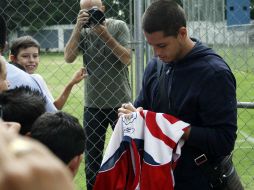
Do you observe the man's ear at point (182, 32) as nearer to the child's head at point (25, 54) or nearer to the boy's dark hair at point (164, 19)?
the boy's dark hair at point (164, 19)

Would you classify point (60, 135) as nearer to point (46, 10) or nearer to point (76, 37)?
point (76, 37)

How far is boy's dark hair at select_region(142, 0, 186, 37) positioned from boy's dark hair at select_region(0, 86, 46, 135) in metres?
0.76

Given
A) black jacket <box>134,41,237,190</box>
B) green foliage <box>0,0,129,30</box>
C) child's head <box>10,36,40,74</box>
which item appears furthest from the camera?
green foliage <box>0,0,129,30</box>

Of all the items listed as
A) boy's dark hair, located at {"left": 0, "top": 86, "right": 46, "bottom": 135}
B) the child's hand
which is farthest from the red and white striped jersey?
the child's hand

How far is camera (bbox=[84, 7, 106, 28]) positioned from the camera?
406cm

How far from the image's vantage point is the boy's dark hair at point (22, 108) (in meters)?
1.82

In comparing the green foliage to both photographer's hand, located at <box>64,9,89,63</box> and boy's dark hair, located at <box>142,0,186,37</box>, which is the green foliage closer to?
photographer's hand, located at <box>64,9,89,63</box>

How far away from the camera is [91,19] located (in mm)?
4094

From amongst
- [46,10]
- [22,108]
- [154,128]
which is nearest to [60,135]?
[22,108]

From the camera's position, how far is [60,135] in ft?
5.44

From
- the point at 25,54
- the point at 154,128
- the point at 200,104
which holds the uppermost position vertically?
the point at 25,54

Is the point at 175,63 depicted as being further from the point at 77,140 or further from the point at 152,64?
the point at 77,140

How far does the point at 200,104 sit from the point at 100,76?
2.09 metres

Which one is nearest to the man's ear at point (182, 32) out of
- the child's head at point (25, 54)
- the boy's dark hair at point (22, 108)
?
the boy's dark hair at point (22, 108)
